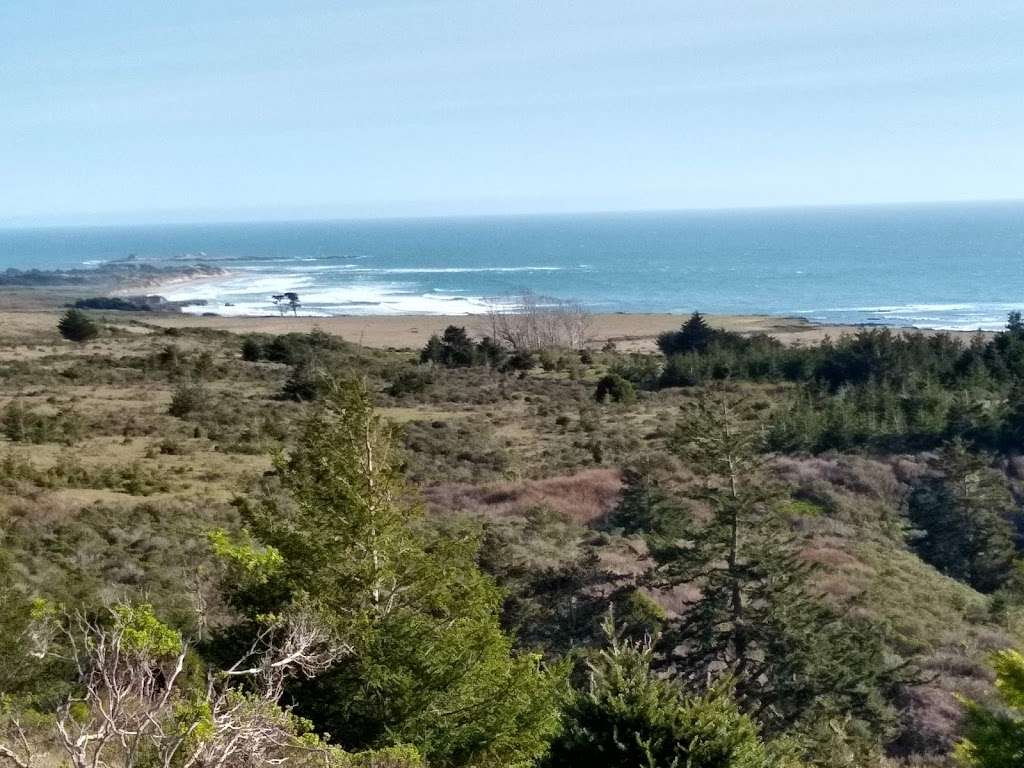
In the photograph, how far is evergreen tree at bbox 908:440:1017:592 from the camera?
2709 cm

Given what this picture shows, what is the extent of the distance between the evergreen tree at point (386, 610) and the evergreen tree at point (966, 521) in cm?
1954

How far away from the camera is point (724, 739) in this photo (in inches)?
339

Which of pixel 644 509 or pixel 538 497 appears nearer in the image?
pixel 644 509

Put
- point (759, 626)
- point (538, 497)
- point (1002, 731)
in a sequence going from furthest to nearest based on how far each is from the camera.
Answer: point (538, 497)
point (759, 626)
point (1002, 731)

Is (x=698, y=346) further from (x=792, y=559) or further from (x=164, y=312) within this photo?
(x=164, y=312)

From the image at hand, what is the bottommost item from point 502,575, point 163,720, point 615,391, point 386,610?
point 615,391

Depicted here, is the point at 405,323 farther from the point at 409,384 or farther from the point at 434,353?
the point at 409,384

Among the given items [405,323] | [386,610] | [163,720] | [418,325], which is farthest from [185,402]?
[405,323]

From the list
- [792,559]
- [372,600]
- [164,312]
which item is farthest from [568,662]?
[164,312]

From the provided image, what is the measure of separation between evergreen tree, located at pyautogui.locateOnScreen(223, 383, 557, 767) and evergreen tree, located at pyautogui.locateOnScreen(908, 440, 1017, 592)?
64.1 feet

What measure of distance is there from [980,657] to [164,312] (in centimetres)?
10942

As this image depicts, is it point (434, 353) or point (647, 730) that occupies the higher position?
point (647, 730)

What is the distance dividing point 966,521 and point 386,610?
22.5 meters

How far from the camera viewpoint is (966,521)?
2811 cm
